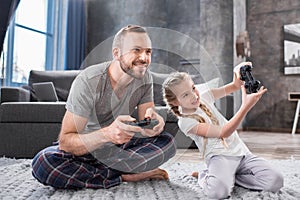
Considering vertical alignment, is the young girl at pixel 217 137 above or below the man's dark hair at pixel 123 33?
below

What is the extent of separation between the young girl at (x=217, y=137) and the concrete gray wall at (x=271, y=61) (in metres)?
4.28

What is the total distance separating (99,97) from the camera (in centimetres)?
112

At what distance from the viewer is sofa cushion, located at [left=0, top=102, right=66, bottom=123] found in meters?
2.14

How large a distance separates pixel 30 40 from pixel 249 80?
3.91 meters

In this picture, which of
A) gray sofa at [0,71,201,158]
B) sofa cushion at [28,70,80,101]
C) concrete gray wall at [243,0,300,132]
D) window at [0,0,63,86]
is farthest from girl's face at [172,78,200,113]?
concrete gray wall at [243,0,300,132]

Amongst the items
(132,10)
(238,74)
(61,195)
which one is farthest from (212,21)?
(61,195)

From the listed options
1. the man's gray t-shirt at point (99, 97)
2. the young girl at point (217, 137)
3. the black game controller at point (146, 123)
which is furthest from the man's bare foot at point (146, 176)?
the black game controller at point (146, 123)

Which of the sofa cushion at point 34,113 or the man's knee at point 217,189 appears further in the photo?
the sofa cushion at point 34,113

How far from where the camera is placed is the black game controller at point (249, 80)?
988 millimetres

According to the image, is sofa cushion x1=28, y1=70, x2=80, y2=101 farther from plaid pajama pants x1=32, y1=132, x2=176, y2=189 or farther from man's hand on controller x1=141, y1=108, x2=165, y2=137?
man's hand on controller x1=141, y1=108, x2=165, y2=137

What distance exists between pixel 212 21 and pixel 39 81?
261 cm

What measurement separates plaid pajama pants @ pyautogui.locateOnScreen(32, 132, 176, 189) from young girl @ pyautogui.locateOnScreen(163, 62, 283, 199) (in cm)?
18

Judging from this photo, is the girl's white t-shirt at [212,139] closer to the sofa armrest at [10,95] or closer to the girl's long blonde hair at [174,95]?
the girl's long blonde hair at [174,95]

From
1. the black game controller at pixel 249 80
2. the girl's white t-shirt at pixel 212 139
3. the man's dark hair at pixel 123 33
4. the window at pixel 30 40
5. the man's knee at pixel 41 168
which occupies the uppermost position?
the window at pixel 30 40
